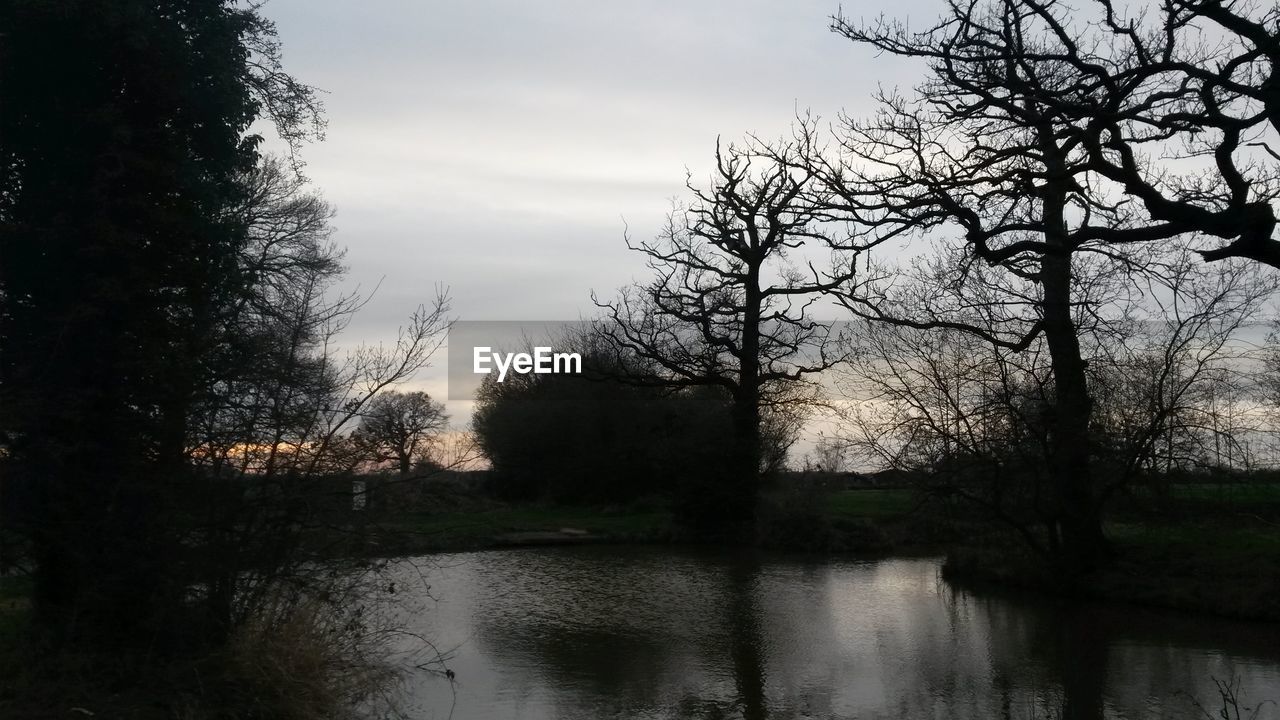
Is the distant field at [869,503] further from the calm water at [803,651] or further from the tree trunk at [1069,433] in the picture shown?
the calm water at [803,651]

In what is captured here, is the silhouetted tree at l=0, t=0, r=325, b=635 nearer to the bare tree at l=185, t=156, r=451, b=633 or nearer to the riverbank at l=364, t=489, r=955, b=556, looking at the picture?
the bare tree at l=185, t=156, r=451, b=633

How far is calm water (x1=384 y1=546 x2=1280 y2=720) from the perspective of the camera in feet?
29.4

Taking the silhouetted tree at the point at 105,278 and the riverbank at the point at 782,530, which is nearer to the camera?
the silhouetted tree at the point at 105,278

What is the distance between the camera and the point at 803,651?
11.1m

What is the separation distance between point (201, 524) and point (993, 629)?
30.9 feet

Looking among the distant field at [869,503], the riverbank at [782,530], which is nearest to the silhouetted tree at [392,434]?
the riverbank at [782,530]

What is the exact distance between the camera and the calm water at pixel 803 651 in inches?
353

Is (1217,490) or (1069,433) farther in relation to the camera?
(1217,490)

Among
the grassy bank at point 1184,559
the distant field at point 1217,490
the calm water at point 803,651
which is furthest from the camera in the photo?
the distant field at point 1217,490

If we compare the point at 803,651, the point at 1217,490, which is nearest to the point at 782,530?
the point at 1217,490

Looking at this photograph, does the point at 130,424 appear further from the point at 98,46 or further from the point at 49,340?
the point at 98,46

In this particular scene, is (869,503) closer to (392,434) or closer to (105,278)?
(392,434)

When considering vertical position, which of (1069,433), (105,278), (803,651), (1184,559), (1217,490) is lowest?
(803,651)

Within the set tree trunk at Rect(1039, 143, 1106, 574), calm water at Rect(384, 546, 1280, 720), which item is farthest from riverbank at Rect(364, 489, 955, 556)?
calm water at Rect(384, 546, 1280, 720)
